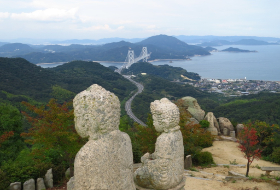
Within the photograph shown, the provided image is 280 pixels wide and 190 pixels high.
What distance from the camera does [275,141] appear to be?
12.2 metres

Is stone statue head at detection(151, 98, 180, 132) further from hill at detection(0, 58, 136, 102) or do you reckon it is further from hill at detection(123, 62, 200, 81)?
hill at detection(123, 62, 200, 81)

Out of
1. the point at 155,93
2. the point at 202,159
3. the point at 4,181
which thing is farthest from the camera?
the point at 155,93

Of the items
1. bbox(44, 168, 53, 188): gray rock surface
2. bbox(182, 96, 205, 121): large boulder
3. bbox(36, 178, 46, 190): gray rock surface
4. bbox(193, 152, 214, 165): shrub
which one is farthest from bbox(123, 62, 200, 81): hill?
bbox(36, 178, 46, 190): gray rock surface

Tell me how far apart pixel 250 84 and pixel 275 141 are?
69810mm

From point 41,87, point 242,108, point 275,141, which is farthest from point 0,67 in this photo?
point 275,141

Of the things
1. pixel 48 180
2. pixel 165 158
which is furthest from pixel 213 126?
pixel 165 158

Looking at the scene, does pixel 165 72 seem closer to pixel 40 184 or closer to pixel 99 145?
pixel 40 184

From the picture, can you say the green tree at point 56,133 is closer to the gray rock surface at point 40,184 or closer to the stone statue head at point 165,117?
the gray rock surface at point 40,184

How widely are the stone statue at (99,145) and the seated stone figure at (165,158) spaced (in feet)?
4.32

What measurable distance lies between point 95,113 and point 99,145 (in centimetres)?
49

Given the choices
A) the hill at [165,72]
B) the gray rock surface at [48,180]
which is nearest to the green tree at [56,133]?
the gray rock surface at [48,180]

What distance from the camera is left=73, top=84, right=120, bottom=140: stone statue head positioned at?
3.45 metres

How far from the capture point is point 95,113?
3443 millimetres

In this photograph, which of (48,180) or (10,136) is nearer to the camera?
(48,180)
